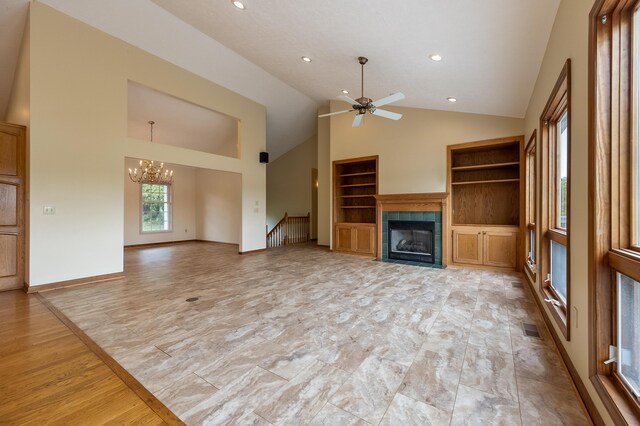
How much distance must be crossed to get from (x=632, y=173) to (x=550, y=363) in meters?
1.53

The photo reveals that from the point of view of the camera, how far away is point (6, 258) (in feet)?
13.2

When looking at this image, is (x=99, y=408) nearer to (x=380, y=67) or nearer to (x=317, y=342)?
(x=317, y=342)

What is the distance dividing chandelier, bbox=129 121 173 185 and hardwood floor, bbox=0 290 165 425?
553 centimetres

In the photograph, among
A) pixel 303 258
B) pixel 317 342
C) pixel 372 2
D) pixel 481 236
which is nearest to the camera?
pixel 317 342

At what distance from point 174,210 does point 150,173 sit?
109 inches

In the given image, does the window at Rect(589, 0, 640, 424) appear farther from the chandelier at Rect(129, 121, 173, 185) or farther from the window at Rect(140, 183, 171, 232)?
the window at Rect(140, 183, 171, 232)

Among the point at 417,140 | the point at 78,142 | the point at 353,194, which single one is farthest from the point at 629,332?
the point at 353,194

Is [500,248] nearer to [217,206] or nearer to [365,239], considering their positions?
[365,239]

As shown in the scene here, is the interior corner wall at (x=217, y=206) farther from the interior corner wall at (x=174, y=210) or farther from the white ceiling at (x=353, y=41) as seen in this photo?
the white ceiling at (x=353, y=41)

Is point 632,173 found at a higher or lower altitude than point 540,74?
lower

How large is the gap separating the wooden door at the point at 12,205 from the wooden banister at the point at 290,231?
18.6 ft

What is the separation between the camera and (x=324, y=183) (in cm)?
834

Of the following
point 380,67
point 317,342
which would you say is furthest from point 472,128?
point 317,342

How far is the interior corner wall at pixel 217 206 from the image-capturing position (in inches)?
376
